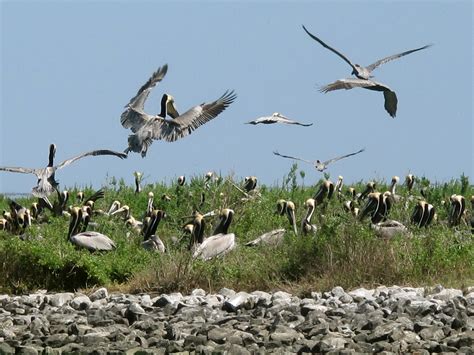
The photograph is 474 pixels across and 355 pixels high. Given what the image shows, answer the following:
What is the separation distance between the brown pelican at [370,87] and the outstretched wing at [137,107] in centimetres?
349

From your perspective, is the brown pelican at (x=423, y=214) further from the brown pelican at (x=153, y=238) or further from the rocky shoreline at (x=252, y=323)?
the rocky shoreline at (x=252, y=323)

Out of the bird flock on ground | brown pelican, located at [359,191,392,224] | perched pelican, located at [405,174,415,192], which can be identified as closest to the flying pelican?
the bird flock on ground

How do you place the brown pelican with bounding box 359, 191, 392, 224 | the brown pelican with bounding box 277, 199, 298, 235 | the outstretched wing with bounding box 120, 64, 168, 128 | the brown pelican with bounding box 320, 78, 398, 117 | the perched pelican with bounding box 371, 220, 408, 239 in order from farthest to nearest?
the outstretched wing with bounding box 120, 64, 168, 128 < the brown pelican with bounding box 277, 199, 298, 235 < the brown pelican with bounding box 359, 191, 392, 224 < the brown pelican with bounding box 320, 78, 398, 117 < the perched pelican with bounding box 371, 220, 408, 239

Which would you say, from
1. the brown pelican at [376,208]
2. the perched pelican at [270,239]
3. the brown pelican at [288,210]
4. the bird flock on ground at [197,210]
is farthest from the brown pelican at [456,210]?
the perched pelican at [270,239]

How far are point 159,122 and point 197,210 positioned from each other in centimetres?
160

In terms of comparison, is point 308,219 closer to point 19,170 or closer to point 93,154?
point 93,154

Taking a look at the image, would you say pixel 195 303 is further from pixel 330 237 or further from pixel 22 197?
pixel 22 197

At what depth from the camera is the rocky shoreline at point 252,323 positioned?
30.2 ft

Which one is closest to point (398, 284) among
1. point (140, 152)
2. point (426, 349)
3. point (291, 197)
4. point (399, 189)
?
point (426, 349)

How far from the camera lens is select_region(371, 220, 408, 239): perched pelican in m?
14.1

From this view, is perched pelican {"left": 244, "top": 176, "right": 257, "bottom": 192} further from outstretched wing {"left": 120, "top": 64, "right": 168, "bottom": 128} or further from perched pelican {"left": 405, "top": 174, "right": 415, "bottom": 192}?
outstretched wing {"left": 120, "top": 64, "right": 168, "bottom": 128}

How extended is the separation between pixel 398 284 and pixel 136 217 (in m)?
10.1

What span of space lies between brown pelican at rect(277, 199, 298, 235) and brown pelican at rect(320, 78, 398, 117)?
2.13m

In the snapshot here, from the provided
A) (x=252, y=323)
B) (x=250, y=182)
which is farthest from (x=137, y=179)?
(x=252, y=323)
